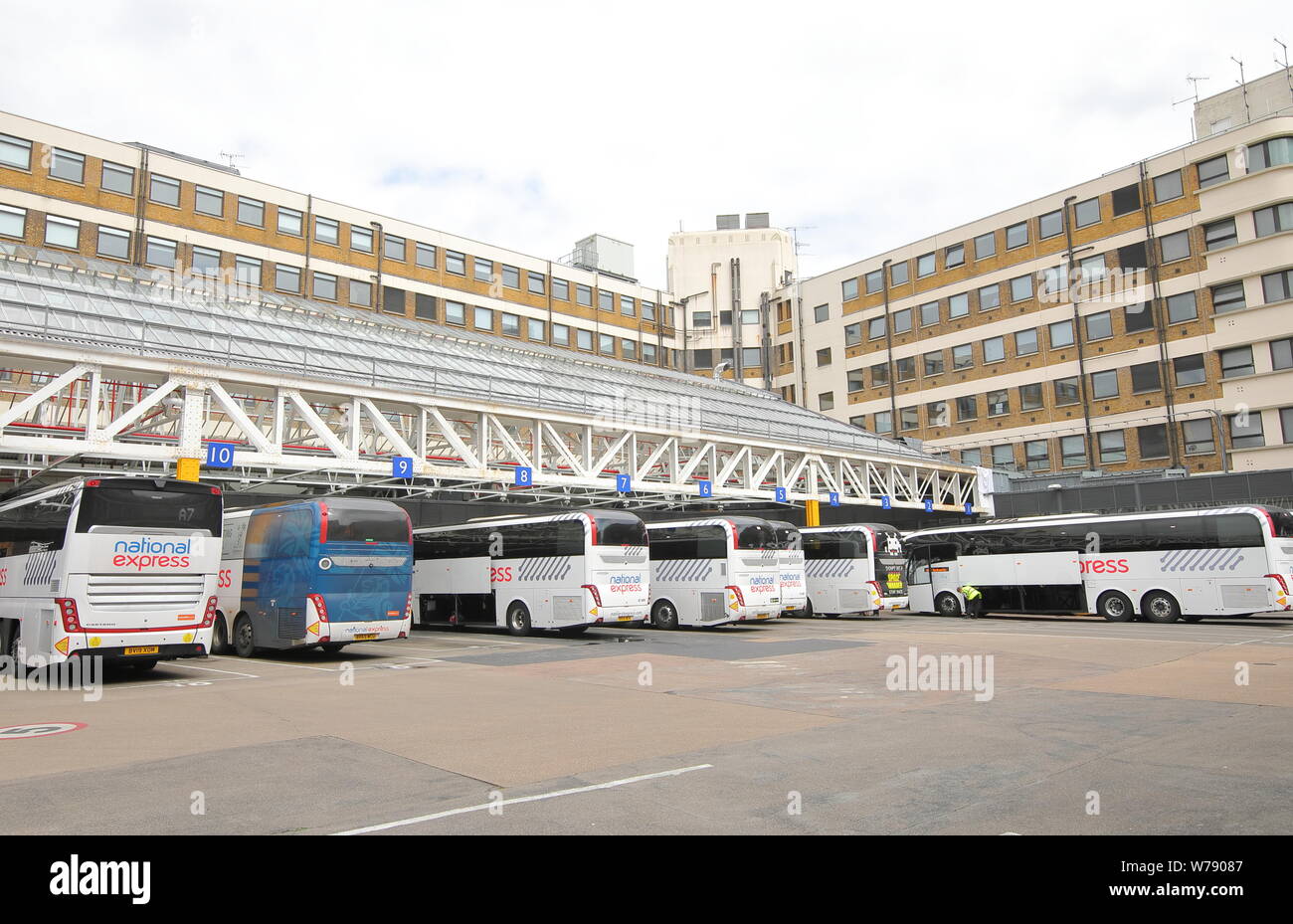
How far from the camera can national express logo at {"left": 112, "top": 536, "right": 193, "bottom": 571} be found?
585 inches

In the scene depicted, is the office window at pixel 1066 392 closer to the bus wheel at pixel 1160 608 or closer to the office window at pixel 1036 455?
the office window at pixel 1036 455

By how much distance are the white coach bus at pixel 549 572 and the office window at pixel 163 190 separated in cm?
2176

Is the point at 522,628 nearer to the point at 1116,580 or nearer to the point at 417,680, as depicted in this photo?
the point at 417,680

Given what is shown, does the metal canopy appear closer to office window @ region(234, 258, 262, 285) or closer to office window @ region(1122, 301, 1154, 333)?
office window @ region(234, 258, 262, 285)

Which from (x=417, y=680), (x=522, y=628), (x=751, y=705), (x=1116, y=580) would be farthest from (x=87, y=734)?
(x=1116, y=580)

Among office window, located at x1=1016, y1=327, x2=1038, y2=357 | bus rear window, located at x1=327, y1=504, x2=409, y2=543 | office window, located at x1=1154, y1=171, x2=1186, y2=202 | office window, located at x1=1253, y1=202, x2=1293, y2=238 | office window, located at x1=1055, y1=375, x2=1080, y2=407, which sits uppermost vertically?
office window, located at x1=1154, y1=171, x2=1186, y2=202

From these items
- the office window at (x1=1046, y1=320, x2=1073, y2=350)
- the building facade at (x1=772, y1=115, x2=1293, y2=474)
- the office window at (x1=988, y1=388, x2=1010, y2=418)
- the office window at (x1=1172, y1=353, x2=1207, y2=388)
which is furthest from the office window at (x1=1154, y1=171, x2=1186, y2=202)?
the office window at (x1=988, y1=388, x2=1010, y2=418)

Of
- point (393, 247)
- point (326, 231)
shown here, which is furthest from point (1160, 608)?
point (326, 231)

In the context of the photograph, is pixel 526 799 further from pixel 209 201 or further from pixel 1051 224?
pixel 1051 224

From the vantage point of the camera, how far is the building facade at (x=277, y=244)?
34250mm

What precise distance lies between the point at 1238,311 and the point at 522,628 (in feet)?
115

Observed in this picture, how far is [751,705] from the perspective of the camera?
37.9ft

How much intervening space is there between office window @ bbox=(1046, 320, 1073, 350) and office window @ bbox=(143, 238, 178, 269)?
139 feet

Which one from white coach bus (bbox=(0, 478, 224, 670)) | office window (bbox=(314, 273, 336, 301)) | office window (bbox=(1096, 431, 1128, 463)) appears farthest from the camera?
office window (bbox=(1096, 431, 1128, 463))
